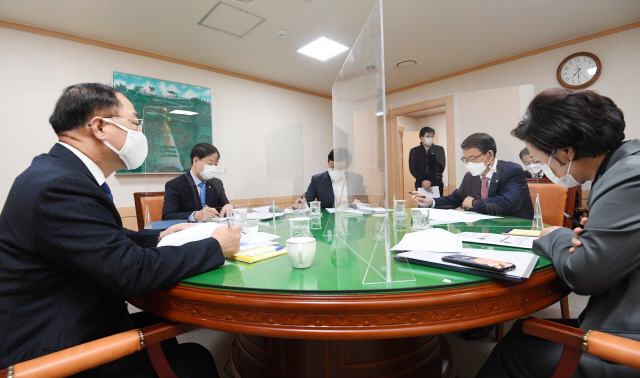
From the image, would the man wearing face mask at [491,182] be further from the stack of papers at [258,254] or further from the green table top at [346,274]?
the stack of papers at [258,254]

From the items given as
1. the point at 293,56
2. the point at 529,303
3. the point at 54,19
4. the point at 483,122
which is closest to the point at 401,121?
the point at 483,122

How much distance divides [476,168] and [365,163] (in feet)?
3.55

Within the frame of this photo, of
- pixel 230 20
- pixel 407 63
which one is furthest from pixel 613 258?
pixel 407 63

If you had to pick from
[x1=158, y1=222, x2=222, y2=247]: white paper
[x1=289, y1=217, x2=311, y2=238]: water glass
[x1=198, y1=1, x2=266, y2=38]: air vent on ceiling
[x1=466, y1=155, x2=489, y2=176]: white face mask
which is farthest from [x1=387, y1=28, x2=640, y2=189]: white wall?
[x1=158, y1=222, x2=222, y2=247]: white paper

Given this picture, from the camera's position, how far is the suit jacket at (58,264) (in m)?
0.72

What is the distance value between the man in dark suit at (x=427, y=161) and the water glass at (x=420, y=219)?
1.82ft

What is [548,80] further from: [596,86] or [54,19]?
[54,19]

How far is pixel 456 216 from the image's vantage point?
1751 mm

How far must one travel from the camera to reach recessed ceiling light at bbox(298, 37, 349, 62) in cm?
351

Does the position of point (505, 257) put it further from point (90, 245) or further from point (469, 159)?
point (90, 245)

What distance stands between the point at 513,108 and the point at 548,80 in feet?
A: 9.75

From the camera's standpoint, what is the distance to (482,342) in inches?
72.6

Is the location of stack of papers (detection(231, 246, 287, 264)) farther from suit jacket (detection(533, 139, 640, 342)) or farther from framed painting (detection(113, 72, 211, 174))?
framed painting (detection(113, 72, 211, 174))

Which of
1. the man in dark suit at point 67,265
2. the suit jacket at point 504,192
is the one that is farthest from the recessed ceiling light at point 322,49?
the man in dark suit at point 67,265
